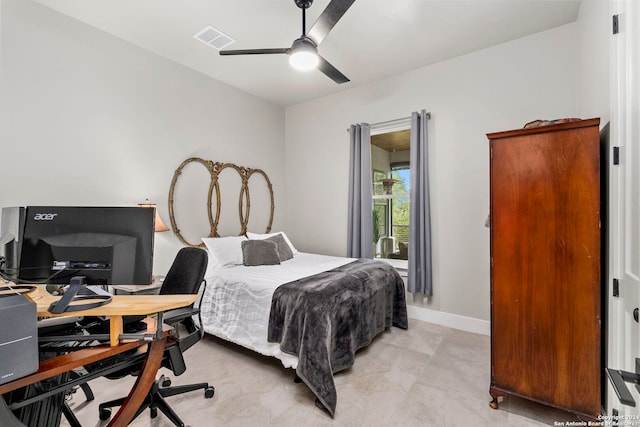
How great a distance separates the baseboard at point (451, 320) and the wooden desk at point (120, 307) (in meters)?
2.99

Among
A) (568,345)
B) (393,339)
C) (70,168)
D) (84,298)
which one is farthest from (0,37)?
(568,345)

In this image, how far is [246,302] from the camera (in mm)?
2631

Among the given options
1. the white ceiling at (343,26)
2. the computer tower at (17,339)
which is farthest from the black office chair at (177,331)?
the white ceiling at (343,26)

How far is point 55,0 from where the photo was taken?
95.9 inches

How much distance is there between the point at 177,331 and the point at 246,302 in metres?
0.86

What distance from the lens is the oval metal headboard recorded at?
3432 millimetres

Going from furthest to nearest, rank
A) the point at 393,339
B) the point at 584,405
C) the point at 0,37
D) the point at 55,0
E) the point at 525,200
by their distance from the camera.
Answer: the point at 393,339
the point at 55,0
the point at 0,37
the point at 525,200
the point at 584,405

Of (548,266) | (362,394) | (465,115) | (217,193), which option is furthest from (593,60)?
(217,193)

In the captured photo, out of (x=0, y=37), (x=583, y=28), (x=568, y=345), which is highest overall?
(x=583, y=28)

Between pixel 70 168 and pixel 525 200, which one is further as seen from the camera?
pixel 70 168

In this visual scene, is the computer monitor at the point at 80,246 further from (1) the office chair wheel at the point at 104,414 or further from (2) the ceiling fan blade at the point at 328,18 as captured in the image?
(2) the ceiling fan blade at the point at 328,18

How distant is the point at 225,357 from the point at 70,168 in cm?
216

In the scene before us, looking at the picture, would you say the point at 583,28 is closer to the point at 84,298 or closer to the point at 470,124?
the point at 470,124

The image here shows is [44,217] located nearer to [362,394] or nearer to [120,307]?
[120,307]
